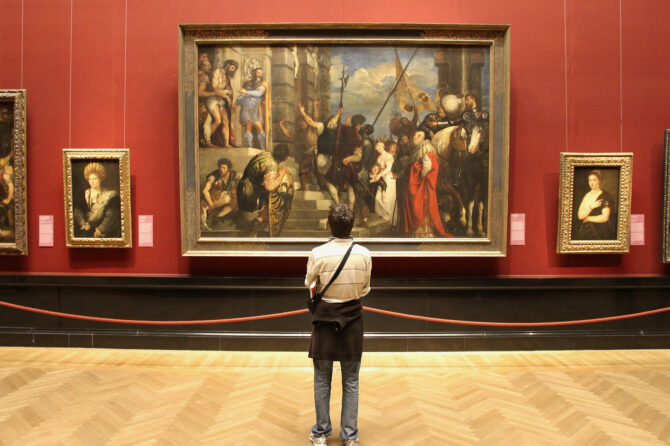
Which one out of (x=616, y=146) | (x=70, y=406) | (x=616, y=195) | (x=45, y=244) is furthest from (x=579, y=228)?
(x=45, y=244)

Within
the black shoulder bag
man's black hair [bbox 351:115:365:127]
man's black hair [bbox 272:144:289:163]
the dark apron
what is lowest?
the dark apron

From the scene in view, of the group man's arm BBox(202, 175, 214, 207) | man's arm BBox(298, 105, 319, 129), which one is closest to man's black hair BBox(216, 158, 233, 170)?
man's arm BBox(202, 175, 214, 207)

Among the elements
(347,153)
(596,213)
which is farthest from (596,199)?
(347,153)

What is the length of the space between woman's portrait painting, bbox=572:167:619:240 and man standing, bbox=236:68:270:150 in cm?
483

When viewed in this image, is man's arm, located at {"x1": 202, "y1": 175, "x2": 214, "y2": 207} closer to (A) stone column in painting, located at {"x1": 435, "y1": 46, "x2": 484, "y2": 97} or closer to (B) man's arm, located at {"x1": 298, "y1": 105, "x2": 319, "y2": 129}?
(B) man's arm, located at {"x1": 298, "y1": 105, "x2": 319, "y2": 129}

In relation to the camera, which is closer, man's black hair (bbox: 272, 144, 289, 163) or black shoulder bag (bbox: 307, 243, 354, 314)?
black shoulder bag (bbox: 307, 243, 354, 314)

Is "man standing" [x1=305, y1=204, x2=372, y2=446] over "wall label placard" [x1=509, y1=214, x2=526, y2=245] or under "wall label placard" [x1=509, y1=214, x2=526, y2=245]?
under

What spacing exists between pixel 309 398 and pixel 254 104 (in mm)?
4172

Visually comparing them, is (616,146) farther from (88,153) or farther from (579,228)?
(88,153)

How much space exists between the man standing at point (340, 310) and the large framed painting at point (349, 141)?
2.83 metres

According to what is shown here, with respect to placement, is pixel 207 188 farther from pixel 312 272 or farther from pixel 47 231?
pixel 312 272

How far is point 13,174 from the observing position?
6625 mm

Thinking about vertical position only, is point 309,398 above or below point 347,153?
below

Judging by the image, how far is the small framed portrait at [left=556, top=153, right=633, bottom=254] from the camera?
6.54 metres
